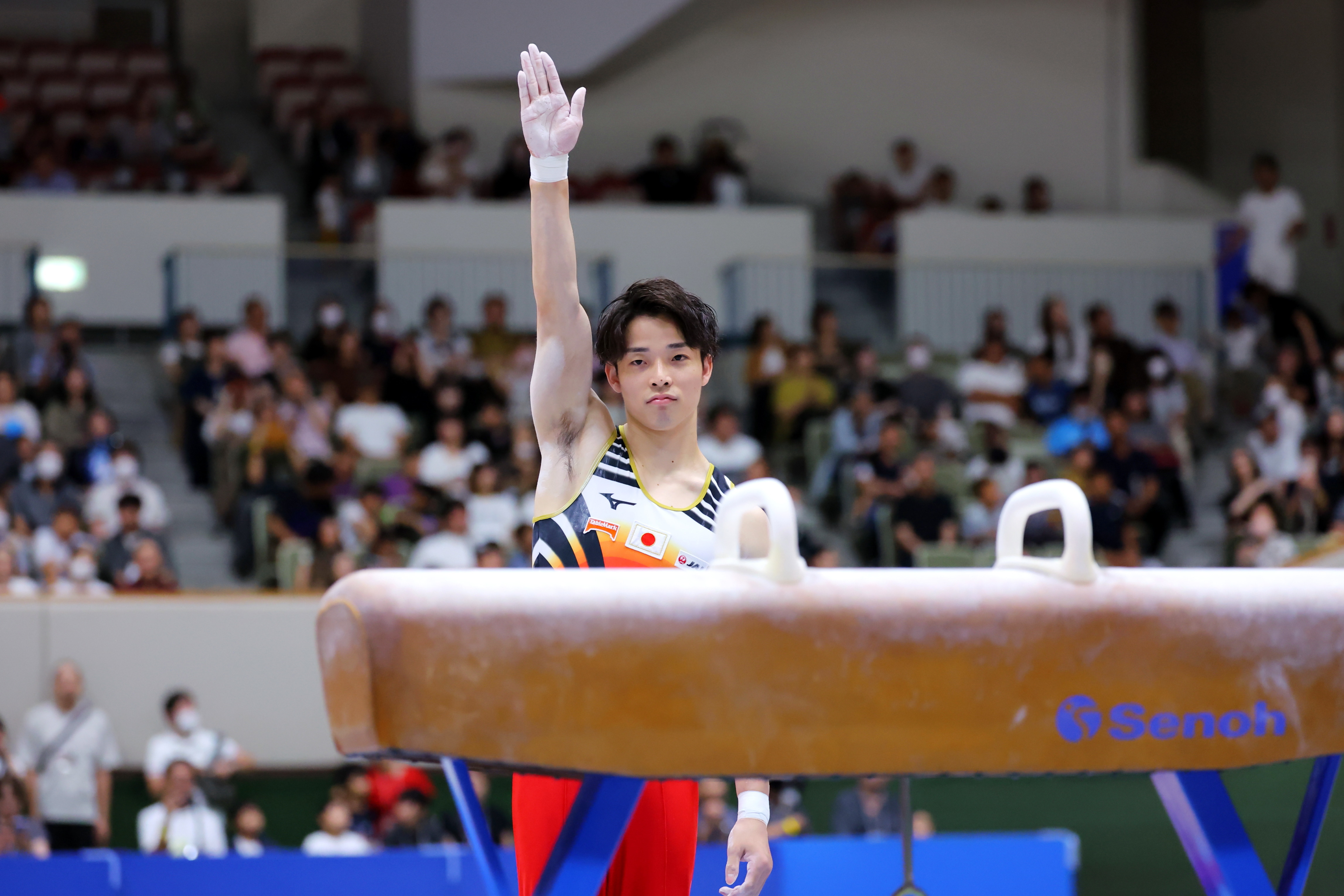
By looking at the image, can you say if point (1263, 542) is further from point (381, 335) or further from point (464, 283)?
point (464, 283)

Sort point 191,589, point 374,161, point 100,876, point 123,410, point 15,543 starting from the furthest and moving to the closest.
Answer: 1. point 374,161
2. point 123,410
3. point 191,589
4. point 15,543
5. point 100,876

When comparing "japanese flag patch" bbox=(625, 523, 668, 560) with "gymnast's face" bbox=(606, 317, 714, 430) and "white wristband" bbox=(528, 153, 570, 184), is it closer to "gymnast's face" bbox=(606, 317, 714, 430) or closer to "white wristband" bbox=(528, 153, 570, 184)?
"gymnast's face" bbox=(606, 317, 714, 430)

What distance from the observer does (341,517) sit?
1002cm

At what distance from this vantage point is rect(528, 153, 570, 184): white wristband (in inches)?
106

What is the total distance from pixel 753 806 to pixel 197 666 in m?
7.46

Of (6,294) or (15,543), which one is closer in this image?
(15,543)

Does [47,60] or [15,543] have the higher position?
Result: [47,60]

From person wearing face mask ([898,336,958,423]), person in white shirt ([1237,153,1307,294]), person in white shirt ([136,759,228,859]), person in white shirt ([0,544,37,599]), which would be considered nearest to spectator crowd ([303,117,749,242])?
person wearing face mask ([898,336,958,423])

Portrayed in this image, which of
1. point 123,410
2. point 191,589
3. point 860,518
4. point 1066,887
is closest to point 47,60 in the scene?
point 123,410

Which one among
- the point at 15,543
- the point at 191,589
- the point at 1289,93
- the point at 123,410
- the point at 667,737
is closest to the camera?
the point at 667,737

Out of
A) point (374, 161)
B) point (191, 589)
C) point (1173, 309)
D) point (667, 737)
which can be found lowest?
point (191, 589)

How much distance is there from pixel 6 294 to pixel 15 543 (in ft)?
14.2

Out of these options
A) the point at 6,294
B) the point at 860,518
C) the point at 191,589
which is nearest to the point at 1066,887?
the point at 860,518

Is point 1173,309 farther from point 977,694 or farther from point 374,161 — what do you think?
point 977,694
